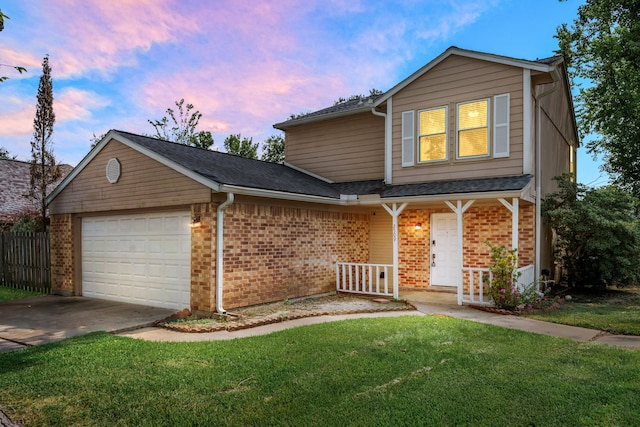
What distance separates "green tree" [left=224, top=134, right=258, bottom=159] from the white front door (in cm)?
2240

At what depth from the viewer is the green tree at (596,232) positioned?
10484mm

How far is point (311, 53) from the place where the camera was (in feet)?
52.5

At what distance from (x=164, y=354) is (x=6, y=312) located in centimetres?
576

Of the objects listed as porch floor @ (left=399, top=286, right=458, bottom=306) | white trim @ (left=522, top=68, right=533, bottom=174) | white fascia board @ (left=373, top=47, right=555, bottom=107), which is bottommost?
porch floor @ (left=399, top=286, right=458, bottom=306)

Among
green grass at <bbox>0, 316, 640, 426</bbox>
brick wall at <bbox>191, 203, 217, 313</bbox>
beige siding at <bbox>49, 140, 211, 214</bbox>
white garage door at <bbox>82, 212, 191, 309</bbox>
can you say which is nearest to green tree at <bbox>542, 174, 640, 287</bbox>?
green grass at <bbox>0, 316, 640, 426</bbox>

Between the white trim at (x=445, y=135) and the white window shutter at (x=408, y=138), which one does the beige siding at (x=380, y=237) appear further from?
the white trim at (x=445, y=135)

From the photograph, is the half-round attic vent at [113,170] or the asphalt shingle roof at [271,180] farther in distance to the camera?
the half-round attic vent at [113,170]

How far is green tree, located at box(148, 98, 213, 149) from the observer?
28.9 meters

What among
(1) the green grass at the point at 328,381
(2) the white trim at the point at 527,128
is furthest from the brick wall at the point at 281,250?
(2) the white trim at the point at 527,128

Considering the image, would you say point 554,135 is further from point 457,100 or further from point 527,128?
point 457,100

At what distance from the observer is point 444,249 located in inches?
446

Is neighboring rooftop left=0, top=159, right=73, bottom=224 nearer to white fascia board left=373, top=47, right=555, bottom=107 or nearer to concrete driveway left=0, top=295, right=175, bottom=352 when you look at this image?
concrete driveway left=0, top=295, right=175, bottom=352

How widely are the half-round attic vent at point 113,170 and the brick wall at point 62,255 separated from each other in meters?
2.27

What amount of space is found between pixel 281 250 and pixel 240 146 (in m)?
23.8
